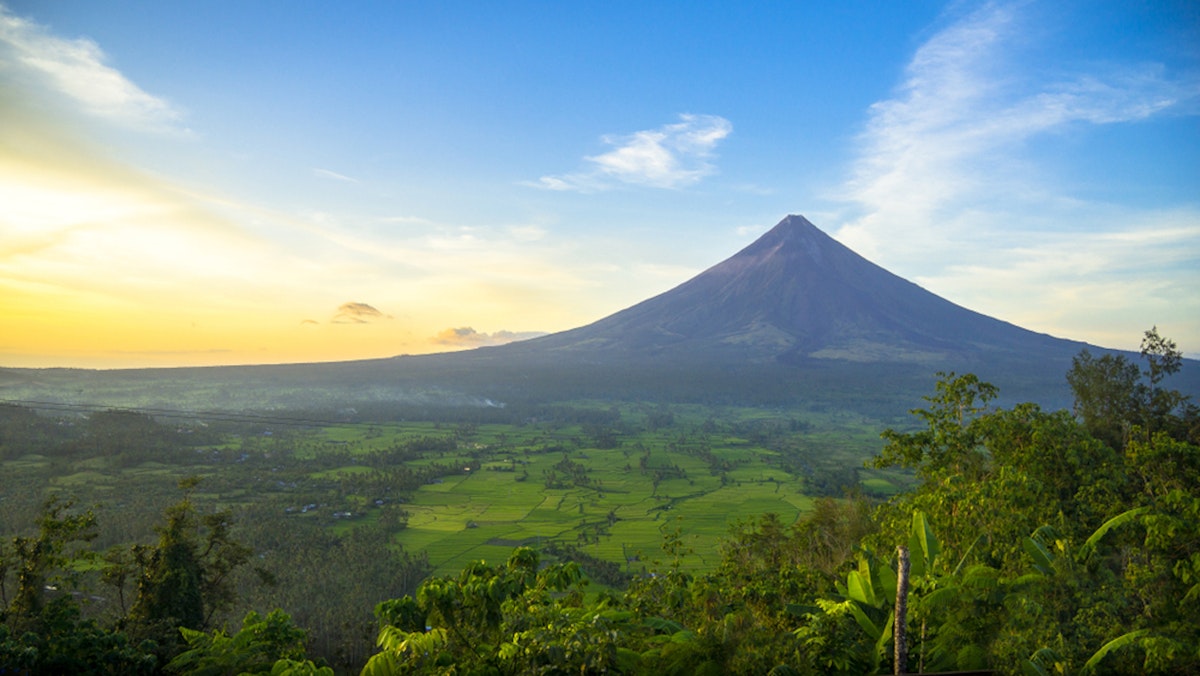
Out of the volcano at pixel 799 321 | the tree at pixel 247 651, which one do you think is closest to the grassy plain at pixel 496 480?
the tree at pixel 247 651

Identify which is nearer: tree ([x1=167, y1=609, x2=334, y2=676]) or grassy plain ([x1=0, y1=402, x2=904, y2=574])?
tree ([x1=167, y1=609, x2=334, y2=676])

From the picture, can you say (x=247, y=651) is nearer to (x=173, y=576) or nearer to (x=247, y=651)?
(x=247, y=651)

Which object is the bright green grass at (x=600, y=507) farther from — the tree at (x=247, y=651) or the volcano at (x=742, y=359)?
the volcano at (x=742, y=359)

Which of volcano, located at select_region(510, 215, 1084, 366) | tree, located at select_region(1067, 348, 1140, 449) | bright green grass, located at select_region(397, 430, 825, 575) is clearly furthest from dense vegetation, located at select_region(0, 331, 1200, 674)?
volcano, located at select_region(510, 215, 1084, 366)

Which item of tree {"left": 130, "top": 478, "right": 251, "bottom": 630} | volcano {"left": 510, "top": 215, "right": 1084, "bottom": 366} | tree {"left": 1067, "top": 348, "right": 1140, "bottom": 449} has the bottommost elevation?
tree {"left": 130, "top": 478, "right": 251, "bottom": 630}

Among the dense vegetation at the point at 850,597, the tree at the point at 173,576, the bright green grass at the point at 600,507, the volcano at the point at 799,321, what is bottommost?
the bright green grass at the point at 600,507

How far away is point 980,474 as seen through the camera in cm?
995

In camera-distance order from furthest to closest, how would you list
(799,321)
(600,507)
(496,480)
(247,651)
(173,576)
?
(799,321) → (496,480) → (600,507) → (173,576) → (247,651)

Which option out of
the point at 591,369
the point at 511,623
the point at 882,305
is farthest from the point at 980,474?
the point at 882,305

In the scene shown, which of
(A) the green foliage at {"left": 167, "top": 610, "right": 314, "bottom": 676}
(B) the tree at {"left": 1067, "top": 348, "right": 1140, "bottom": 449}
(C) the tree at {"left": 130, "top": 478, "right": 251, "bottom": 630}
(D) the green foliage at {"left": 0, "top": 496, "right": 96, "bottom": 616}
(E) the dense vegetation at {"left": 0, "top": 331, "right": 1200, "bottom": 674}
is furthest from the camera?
(B) the tree at {"left": 1067, "top": 348, "right": 1140, "bottom": 449}

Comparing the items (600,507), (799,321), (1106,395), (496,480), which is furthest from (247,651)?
(799,321)

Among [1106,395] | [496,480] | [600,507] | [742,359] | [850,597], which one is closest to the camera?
[850,597]

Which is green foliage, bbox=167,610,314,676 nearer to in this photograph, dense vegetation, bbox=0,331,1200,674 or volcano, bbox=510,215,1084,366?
dense vegetation, bbox=0,331,1200,674

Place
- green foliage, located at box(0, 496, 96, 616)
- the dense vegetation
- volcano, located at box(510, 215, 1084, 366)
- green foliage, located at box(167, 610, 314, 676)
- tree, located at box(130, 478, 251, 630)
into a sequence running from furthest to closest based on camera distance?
volcano, located at box(510, 215, 1084, 366), tree, located at box(130, 478, 251, 630), green foliage, located at box(0, 496, 96, 616), green foliage, located at box(167, 610, 314, 676), the dense vegetation
